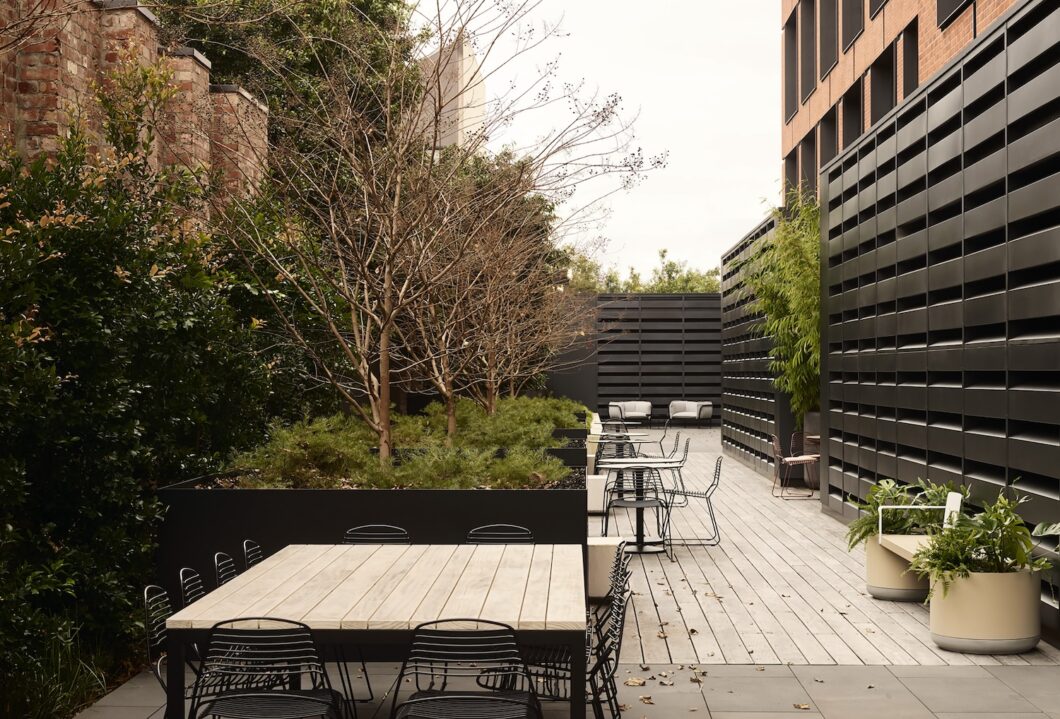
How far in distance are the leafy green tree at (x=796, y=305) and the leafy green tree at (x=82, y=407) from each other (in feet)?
31.2

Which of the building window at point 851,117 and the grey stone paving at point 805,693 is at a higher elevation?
the building window at point 851,117

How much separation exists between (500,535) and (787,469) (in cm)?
950

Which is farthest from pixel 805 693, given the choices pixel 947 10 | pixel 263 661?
pixel 947 10

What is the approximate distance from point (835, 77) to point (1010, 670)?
480 inches

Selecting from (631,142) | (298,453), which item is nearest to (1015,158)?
(631,142)

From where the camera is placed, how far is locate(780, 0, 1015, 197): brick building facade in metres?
11.2

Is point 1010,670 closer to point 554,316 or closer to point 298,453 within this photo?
point 298,453

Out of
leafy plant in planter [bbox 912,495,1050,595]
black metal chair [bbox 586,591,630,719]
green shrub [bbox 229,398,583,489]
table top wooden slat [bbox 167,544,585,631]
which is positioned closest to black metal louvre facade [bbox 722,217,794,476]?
green shrub [bbox 229,398,583,489]

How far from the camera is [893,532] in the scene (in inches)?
301

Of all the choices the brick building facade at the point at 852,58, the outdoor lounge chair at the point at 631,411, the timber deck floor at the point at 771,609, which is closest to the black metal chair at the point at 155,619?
the timber deck floor at the point at 771,609

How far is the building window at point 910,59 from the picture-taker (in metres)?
12.7

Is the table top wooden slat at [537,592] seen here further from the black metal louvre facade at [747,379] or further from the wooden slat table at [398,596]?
the black metal louvre facade at [747,379]

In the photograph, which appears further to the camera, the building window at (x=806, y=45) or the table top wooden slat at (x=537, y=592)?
the building window at (x=806, y=45)

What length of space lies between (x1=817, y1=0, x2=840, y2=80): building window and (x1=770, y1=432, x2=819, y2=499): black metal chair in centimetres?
593
